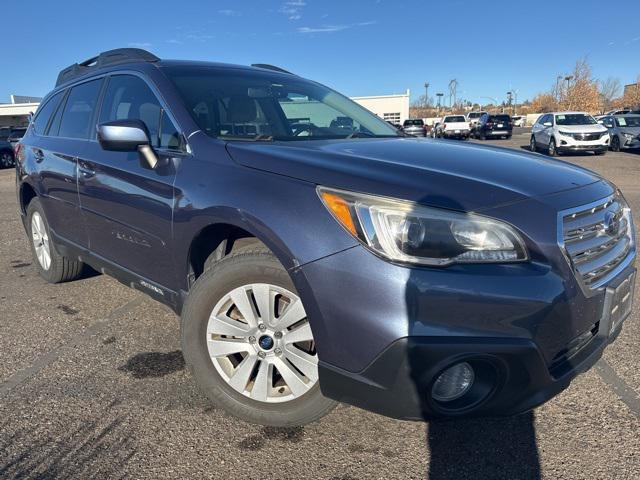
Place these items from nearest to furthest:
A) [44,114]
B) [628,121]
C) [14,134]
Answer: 1. [44,114]
2. [628,121]
3. [14,134]

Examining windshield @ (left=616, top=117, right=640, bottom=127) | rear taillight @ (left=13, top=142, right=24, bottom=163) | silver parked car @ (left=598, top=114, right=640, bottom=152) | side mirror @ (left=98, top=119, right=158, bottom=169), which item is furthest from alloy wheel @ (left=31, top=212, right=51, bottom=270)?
windshield @ (left=616, top=117, right=640, bottom=127)

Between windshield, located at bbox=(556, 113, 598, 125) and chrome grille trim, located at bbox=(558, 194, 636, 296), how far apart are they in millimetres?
18443

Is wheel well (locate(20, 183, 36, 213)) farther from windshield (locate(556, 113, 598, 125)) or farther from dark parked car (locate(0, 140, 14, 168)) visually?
dark parked car (locate(0, 140, 14, 168))

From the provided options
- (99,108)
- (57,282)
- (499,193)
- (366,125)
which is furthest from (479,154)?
(57,282)

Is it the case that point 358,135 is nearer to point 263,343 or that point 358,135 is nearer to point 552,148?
point 263,343

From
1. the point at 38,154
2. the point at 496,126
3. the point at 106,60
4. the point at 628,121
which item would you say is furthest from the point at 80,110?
the point at 496,126

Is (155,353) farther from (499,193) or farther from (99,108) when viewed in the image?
(499,193)

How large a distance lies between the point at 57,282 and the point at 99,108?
1.87 meters

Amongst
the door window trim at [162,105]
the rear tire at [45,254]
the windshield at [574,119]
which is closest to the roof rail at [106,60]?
the door window trim at [162,105]

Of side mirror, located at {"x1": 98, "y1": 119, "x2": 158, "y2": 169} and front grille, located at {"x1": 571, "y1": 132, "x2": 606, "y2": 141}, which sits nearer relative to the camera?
side mirror, located at {"x1": 98, "y1": 119, "x2": 158, "y2": 169}

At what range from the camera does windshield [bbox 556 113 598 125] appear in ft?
61.9

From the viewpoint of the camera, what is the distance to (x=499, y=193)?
2.07 m

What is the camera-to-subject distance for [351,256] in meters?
1.93

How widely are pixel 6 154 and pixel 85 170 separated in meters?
22.0
